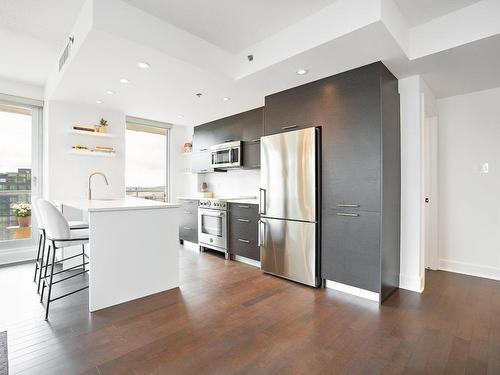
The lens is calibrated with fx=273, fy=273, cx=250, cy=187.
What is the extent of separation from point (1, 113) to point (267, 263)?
4.34 meters

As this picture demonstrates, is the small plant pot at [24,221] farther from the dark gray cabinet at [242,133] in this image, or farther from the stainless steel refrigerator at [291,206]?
the stainless steel refrigerator at [291,206]

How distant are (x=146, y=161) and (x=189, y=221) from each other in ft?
5.26

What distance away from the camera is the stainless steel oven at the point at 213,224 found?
13.7ft

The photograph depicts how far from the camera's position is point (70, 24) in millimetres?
2570

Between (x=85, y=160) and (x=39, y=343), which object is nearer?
(x=39, y=343)

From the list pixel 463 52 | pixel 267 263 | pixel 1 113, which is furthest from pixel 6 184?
pixel 463 52

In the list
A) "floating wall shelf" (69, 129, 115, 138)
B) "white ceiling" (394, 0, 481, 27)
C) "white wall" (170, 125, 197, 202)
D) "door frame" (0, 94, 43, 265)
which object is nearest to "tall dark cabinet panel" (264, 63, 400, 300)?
"white ceiling" (394, 0, 481, 27)

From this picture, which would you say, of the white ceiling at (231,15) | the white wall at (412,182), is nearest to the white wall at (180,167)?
the white ceiling at (231,15)

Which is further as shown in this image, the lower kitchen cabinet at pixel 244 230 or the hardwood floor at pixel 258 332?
the lower kitchen cabinet at pixel 244 230

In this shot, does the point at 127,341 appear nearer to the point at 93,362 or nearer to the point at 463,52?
the point at 93,362

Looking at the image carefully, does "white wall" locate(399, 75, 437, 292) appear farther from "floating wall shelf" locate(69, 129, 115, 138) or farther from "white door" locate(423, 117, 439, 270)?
"floating wall shelf" locate(69, 129, 115, 138)

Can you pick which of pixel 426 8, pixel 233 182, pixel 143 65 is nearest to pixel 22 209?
pixel 143 65

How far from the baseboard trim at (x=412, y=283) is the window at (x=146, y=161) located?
176 inches

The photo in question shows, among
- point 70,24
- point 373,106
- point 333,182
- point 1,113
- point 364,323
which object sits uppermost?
point 70,24
